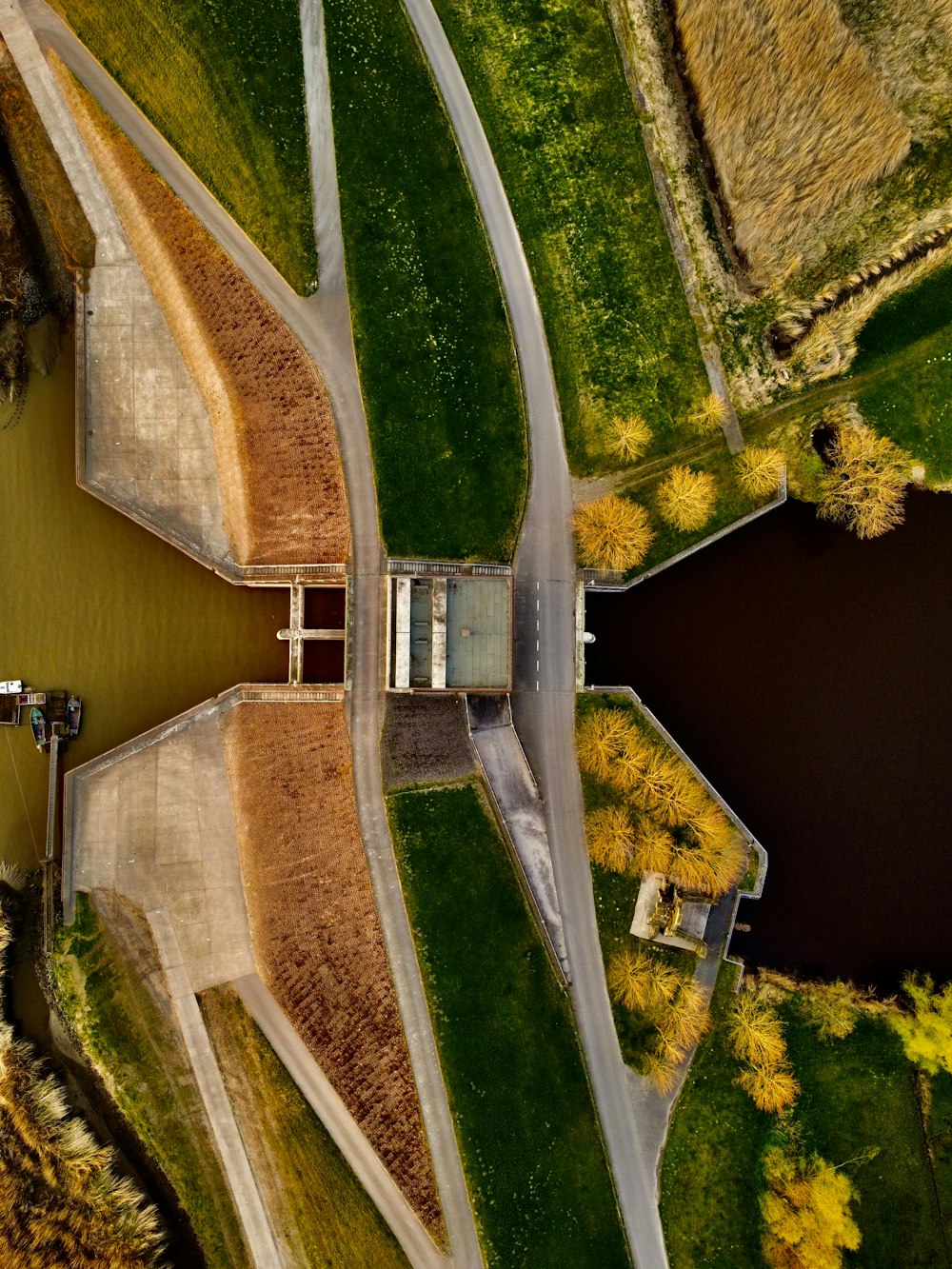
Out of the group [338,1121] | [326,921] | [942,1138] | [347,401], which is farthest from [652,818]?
[347,401]

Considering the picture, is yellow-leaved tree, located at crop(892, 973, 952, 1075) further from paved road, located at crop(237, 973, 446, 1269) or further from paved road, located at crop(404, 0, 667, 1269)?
paved road, located at crop(237, 973, 446, 1269)

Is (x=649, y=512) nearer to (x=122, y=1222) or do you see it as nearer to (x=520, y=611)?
(x=520, y=611)

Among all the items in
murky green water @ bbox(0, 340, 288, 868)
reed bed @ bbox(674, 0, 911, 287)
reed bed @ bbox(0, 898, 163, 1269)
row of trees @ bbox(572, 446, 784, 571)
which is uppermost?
reed bed @ bbox(674, 0, 911, 287)

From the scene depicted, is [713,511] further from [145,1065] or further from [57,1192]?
[57,1192]

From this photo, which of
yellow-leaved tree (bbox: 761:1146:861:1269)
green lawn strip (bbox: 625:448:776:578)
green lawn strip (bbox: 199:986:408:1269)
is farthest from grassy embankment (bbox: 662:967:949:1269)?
green lawn strip (bbox: 625:448:776:578)

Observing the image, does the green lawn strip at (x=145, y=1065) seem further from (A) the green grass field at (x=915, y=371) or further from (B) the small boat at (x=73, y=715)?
(A) the green grass field at (x=915, y=371)

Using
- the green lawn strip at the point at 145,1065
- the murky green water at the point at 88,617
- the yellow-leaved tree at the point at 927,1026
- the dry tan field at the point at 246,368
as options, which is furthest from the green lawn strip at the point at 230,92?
the yellow-leaved tree at the point at 927,1026
